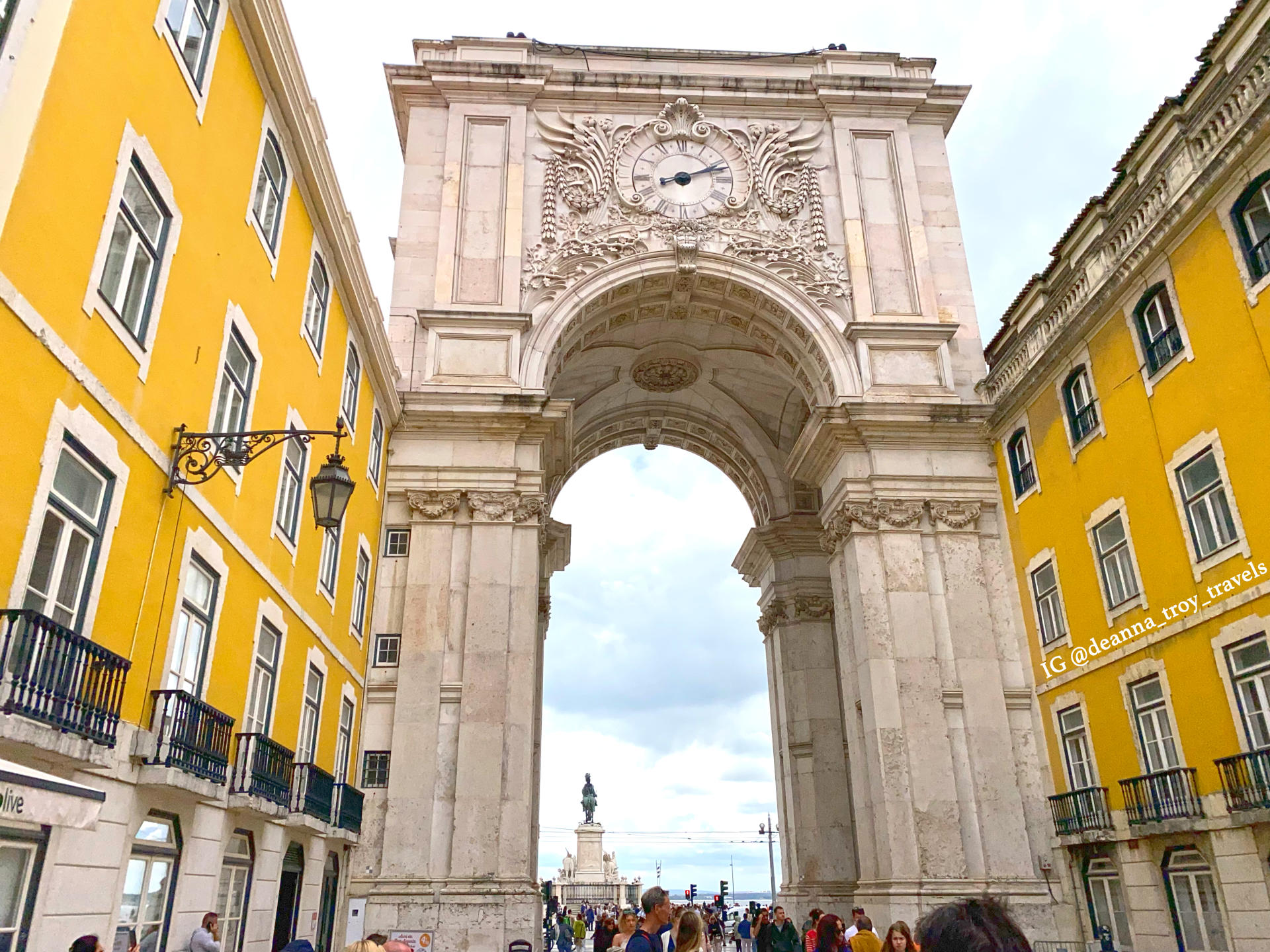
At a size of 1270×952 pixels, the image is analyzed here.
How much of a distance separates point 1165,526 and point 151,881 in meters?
15.2

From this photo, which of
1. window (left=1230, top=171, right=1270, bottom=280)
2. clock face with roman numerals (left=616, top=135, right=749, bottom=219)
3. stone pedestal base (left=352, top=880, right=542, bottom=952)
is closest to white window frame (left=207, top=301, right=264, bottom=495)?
stone pedestal base (left=352, top=880, right=542, bottom=952)

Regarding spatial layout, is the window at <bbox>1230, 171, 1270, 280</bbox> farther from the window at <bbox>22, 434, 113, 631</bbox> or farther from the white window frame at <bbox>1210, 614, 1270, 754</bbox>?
the window at <bbox>22, 434, 113, 631</bbox>

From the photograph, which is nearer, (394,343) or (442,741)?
(442,741)

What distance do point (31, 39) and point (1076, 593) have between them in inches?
724

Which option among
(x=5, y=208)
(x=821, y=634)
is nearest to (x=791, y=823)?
(x=821, y=634)

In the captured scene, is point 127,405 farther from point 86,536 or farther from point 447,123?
point 447,123

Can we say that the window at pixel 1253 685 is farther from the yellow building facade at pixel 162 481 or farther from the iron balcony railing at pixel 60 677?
the iron balcony railing at pixel 60 677

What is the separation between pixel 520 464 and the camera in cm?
2245

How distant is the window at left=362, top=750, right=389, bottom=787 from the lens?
64.2ft

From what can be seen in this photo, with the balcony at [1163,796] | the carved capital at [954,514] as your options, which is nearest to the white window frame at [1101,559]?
the balcony at [1163,796]

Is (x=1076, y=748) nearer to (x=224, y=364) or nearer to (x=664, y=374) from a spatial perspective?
(x=224, y=364)

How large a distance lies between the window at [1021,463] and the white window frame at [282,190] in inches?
620

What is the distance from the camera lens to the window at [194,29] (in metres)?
10.5

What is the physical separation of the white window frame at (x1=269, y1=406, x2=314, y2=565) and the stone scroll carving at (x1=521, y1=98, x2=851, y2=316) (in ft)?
34.2
